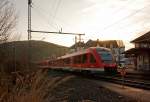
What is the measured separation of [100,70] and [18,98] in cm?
2098

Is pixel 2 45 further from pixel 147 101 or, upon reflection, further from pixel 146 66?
pixel 146 66

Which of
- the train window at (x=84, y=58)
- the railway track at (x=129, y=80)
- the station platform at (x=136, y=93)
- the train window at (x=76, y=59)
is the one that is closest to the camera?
the station platform at (x=136, y=93)

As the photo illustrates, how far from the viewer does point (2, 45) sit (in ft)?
69.7

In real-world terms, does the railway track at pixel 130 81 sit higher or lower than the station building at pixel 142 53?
lower

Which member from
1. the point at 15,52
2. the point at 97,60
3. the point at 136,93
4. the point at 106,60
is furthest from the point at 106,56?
the point at 136,93

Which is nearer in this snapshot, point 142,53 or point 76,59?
point 76,59

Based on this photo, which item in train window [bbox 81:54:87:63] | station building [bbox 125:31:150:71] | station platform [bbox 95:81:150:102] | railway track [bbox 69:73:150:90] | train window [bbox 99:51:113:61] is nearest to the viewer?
station platform [bbox 95:81:150:102]

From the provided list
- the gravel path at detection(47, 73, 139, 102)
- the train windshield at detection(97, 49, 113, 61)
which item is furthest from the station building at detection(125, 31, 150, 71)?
the gravel path at detection(47, 73, 139, 102)

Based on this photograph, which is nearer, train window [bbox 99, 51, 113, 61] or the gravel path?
the gravel path

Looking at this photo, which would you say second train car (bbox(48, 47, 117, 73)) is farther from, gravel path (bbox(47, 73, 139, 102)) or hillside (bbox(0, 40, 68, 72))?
gravel path (bbox(47, 73, 139, 102))

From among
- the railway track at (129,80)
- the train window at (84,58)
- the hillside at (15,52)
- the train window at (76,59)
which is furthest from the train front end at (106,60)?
the hillside at (15,52)

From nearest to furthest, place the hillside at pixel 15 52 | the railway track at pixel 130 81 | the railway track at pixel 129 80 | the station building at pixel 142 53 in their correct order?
the railway track at pixel 130 81 < the railway track at pixel 129 80 < the hillside at pixel 15 52 < the station building at pixel 142 53

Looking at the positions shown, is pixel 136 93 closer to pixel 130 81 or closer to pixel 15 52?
pixel 130 81

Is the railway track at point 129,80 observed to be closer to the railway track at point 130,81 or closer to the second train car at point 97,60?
the railway track at point 130,81
